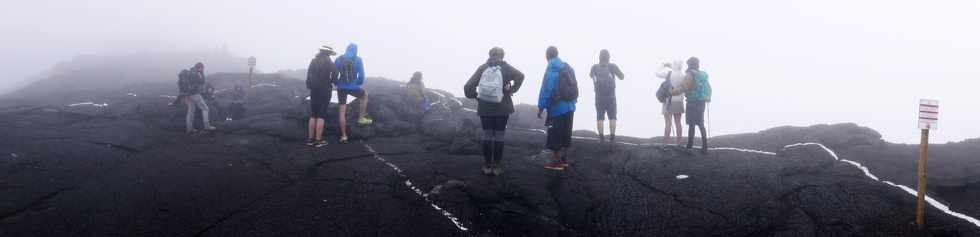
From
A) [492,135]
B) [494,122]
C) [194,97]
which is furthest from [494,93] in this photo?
[194,97]

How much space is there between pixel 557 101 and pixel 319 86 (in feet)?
16.3

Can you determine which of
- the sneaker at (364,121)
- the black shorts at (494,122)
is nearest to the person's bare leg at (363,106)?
the sneaker at (364,121)

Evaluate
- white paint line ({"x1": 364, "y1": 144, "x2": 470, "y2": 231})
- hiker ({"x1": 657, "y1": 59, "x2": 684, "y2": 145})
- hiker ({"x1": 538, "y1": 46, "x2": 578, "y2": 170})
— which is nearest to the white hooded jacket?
hiker ({"x1": 657, "y1": 59, "x2": 684, "y2": 145})

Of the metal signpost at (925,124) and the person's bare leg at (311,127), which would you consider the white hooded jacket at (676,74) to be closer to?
the metal signpost at (925,124)

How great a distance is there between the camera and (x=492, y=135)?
811 cm

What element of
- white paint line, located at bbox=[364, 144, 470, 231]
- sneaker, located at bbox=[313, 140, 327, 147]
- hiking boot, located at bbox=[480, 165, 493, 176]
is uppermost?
sneaker, located at bbox=[313, 140, 327, 147]

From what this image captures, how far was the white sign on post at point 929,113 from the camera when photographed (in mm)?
6027

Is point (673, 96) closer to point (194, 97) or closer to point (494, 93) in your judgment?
point (494, 93)

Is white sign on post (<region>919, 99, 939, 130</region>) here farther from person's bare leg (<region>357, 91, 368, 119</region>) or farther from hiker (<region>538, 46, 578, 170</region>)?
person's bare leg (<region>357, 91, 368, 119</region>)

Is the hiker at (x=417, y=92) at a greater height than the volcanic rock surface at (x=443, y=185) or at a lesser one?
greater

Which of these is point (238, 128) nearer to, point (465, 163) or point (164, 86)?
point (465, 163)

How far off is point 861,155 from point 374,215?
8743 mm

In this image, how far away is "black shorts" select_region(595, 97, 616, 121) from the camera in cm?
1110

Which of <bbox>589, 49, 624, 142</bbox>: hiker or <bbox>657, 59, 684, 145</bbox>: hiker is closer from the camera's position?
<bbox>657, 59, 684, 145</bbox>: hiker
